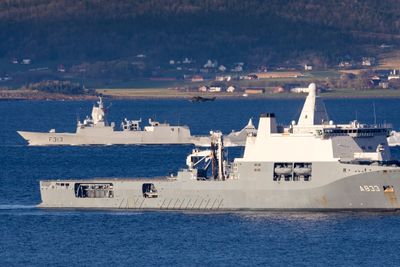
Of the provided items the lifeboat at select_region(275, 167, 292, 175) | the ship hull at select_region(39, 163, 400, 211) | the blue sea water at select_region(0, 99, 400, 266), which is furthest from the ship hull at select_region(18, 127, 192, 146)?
the lifeboat at select_region(275, 167, 292, 175)

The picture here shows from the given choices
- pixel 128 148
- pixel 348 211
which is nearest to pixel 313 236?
pixel 348 211

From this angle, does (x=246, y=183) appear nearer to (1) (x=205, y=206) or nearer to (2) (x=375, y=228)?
(1) (x=205, y=206)

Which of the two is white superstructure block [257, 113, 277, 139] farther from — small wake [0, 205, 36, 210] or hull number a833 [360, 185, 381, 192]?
small wake [0, 205, 36, 210]

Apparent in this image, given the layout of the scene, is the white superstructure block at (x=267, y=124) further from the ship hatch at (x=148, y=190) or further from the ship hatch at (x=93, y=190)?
the ship hatch at (x=93, y=190)

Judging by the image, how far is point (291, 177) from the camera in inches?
2790

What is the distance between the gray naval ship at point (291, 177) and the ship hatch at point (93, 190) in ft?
0.81

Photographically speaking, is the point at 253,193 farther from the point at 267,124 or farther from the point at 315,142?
the point at 315,142

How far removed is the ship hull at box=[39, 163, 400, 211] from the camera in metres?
69.3

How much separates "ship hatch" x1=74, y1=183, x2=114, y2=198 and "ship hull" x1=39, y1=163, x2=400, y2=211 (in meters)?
0.21

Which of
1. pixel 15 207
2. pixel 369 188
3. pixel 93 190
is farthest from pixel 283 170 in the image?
pixel 15 207

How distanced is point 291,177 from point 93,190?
1032 cm

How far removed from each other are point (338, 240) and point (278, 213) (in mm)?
7482

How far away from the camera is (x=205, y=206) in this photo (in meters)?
72.5

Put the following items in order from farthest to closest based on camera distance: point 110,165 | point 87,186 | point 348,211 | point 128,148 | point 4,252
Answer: point 128,148 < point 110,165 < point 87,186 < point 348,211 < point 4,252
